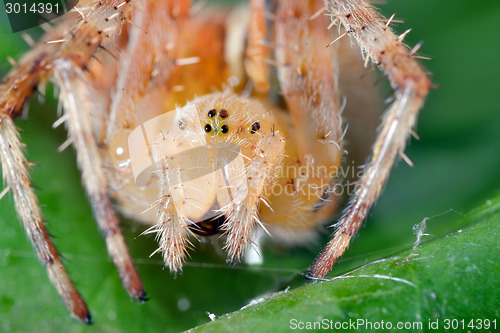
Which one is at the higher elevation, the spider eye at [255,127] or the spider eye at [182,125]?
the spider eye at [182,125]

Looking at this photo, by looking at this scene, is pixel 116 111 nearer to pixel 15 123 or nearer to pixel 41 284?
pixel 15 123

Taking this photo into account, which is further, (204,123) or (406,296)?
(204,123)

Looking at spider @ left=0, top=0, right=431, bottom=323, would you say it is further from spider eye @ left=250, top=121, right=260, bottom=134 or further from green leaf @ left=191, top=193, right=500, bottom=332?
green leaf @ left=191, top=193, right=500, bottom=332

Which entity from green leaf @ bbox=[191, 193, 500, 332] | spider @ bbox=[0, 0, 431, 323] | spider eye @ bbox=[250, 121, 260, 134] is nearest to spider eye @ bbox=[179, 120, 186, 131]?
spider @ bbox=[0, 0, 431, 323]

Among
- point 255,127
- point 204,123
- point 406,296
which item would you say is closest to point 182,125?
point 204,123

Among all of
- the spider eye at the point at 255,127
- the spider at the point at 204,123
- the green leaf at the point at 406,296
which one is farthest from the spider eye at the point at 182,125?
the green leaf at the point at 406,296

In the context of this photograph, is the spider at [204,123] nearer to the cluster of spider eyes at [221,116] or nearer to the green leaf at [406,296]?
the cluster of spider eyes at [221,116]

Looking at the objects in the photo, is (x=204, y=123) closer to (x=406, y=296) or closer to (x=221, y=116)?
(x=221, y=116)

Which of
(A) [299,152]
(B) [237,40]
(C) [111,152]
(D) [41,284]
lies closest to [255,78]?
(B) [237,40]
